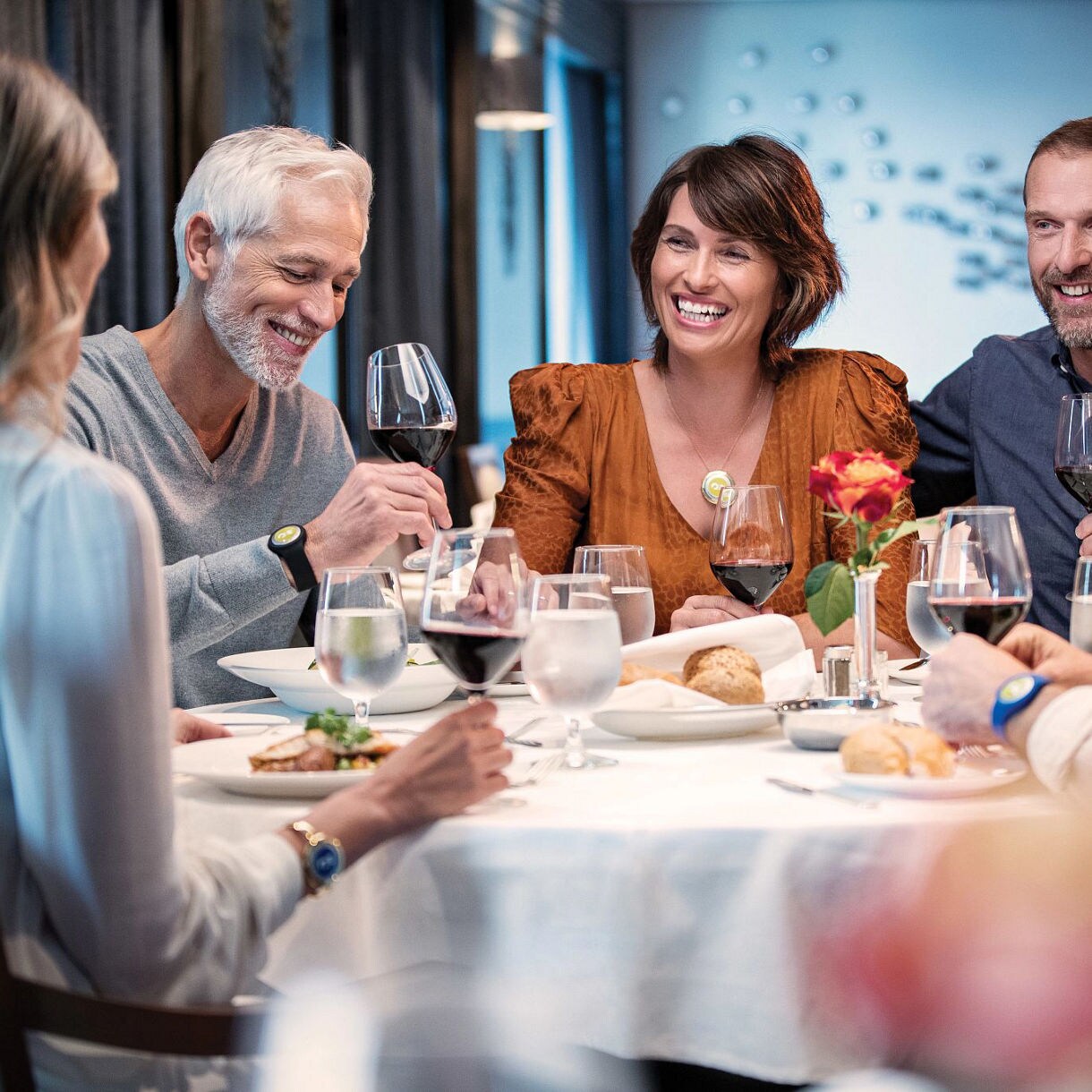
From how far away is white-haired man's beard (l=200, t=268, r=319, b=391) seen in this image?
233 cm

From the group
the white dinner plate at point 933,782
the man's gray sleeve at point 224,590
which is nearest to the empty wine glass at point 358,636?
the white dinner plate at point 933,782

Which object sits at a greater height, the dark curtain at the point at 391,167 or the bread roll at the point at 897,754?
the dark curtain at the point at 391,167

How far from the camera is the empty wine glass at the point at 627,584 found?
167cm

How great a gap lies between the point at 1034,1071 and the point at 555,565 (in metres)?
1.76

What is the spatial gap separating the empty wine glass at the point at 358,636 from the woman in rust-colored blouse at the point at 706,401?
1145 mm

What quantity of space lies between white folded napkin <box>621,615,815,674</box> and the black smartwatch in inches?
22.1

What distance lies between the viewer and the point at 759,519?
5.67 feet

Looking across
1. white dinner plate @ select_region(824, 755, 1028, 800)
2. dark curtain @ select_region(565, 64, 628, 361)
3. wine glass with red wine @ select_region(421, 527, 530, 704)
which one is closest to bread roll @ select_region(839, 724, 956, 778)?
white dinner plate @ select_region(824, 755, 1028, 800)

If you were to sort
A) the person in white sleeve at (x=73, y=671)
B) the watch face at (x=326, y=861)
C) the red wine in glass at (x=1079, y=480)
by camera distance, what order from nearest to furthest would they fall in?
the person in white sleeve at (x=73, y=671) < the watch face at (x=326, y=861) < the red wine in glass at (x=1079, y=480)

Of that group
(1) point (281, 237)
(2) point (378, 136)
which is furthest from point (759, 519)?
(2) point (378, 136)

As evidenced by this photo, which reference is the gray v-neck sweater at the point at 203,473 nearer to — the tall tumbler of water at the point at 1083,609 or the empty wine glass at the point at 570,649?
the empty wine glass at the point at 570,649

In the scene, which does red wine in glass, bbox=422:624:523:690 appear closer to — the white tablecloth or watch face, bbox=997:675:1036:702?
the white tablecloth

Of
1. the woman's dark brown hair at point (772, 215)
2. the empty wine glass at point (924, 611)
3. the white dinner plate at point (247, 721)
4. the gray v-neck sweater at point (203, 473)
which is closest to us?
the white dinner plate at point (247, 721)

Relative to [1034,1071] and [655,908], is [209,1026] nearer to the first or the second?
[655,908]
